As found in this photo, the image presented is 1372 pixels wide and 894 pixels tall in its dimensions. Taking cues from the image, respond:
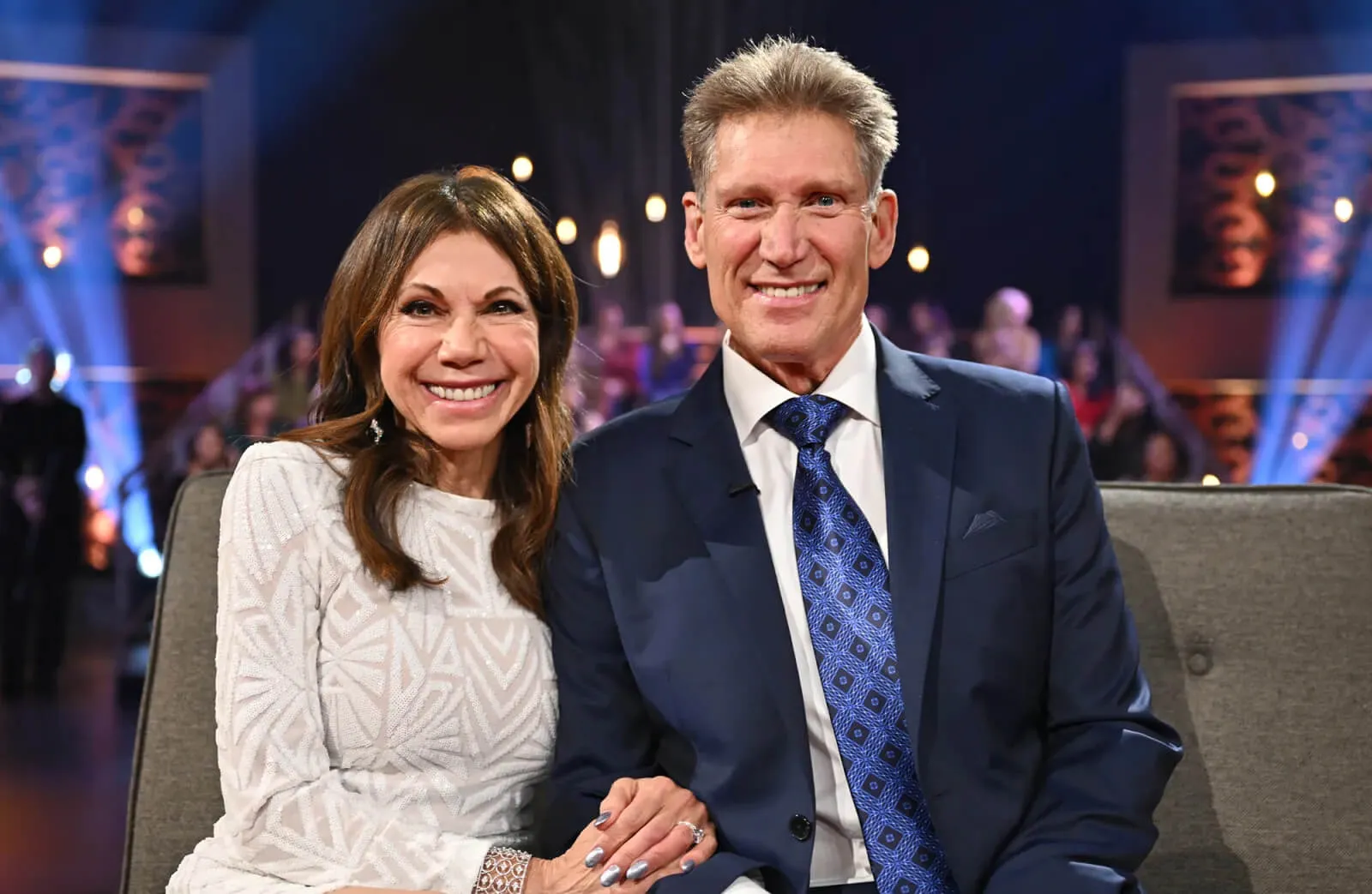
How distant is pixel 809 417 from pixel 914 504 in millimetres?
186

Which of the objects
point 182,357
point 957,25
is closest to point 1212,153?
point 957,25

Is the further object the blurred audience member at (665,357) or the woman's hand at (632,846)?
the blurred audience member at (665,357)

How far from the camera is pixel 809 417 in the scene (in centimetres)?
177

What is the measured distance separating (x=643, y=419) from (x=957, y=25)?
5346mm

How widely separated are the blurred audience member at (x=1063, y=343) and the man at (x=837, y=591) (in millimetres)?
4868

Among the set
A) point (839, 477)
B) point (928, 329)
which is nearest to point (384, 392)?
point (839, 477)

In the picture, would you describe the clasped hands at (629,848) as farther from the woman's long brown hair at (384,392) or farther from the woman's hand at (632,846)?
the woman's long brown hair at (384,392)

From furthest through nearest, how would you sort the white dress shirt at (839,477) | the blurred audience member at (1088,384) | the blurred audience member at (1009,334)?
the blurred audience member at (1009,334), the blurred audience member at (1088,384), the white dress shirt at (839,477)

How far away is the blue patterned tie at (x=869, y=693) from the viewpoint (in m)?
1.64

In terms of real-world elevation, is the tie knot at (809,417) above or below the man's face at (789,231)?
below

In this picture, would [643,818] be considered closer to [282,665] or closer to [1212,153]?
[282,665]

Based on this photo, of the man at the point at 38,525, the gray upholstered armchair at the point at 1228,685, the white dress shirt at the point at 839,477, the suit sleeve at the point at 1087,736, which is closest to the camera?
the suit sleeve at the point at 1087,736

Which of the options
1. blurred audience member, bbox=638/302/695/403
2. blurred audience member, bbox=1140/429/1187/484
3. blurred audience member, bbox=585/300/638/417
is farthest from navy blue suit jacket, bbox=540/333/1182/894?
blurred audience member, bbox=1140/429/1187/484

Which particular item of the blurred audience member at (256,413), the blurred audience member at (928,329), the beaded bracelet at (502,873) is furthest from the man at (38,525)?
the beaded bracelet at (502,873)
